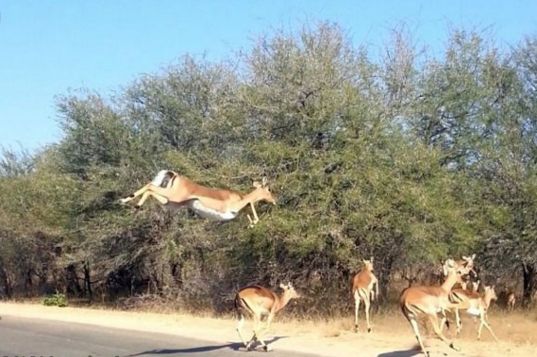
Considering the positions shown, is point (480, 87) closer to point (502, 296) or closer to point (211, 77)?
point (502, 296)

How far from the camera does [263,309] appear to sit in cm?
1862

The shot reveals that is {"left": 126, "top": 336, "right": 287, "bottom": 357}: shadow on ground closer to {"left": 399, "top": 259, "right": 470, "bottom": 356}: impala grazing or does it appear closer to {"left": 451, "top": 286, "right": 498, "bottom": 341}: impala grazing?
{"left": 451, "top": 286, "right": 498, "bottom": 341}: impala grazing

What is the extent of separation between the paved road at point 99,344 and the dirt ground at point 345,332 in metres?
0.98

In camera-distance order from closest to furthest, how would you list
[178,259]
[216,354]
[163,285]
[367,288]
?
[216,354] < [367,288] < [178,259] < [163,285]

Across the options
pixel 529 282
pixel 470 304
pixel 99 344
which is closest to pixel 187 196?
pixel 99 344

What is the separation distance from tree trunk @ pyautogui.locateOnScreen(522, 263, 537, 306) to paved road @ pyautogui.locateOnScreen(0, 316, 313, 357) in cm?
1472

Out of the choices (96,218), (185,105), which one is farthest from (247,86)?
(96,218)

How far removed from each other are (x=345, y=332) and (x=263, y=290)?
376cm

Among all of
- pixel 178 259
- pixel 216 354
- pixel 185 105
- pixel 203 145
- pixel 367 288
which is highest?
pixel 185 105

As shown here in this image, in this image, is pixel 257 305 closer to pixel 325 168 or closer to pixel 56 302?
pixel 325 168

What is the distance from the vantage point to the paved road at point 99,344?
18.3 m

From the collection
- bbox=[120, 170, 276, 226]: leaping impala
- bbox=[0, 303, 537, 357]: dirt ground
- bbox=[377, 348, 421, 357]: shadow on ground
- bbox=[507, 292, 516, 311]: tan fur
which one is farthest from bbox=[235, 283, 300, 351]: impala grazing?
bbox=[507, 292, 516, 311]: tan fur

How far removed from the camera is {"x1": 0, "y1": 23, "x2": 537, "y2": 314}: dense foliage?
26.5m

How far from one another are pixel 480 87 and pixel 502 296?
7.65 metres
